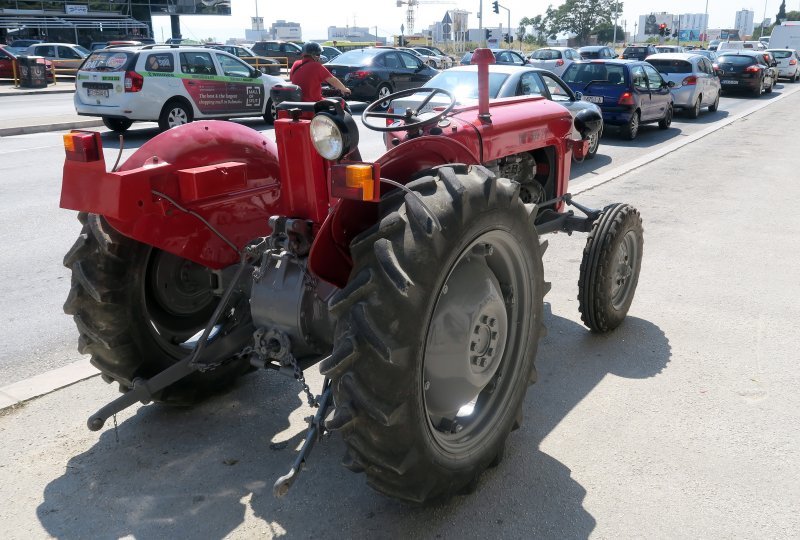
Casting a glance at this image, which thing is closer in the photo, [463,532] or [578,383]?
[463,532]

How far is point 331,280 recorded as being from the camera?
2945 millimetres

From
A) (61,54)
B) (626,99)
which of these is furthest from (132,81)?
(61,54)

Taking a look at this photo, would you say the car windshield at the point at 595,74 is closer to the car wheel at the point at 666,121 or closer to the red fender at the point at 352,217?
the car wheel at the point at 666,121

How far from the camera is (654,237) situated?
752 centimetres

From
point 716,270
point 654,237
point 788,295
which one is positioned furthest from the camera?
point 654,237

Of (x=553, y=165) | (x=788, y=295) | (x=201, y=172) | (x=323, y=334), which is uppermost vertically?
(x=201, y=172)

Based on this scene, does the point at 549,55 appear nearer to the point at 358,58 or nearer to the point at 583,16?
the point at 358,58

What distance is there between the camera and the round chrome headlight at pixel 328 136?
8.76 feet

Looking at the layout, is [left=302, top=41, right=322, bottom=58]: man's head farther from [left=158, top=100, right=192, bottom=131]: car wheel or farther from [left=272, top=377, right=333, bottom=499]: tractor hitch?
[left=272, top=377, right=333, bottom=499]: tractor hitch

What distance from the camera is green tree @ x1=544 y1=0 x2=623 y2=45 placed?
322 ft

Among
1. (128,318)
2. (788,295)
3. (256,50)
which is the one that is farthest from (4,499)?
(256,50)

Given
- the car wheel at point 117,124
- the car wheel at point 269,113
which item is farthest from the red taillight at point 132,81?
the car wheel at point 269,113

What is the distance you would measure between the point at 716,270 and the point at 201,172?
4953 mm

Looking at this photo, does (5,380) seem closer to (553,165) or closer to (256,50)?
(553,165)
